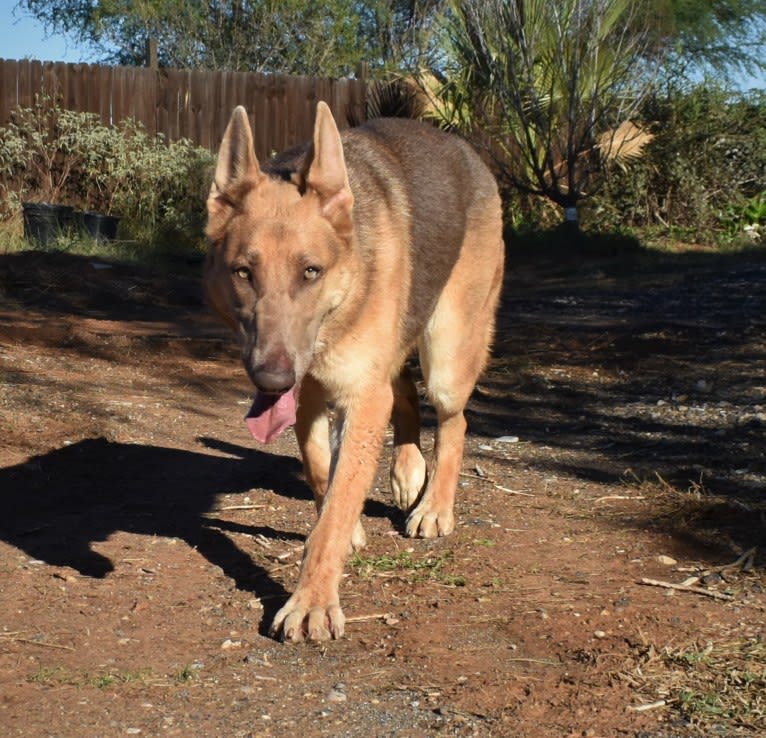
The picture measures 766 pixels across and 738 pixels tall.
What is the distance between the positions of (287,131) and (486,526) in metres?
14.1

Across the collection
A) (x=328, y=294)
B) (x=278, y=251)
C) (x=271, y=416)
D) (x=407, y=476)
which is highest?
(x=278, y=251)

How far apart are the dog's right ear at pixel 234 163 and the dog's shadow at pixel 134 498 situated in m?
1.51

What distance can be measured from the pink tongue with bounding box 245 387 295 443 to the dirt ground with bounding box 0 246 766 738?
2.29 ft

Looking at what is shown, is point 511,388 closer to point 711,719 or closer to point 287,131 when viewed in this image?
point 711,719

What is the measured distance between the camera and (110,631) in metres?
4.15

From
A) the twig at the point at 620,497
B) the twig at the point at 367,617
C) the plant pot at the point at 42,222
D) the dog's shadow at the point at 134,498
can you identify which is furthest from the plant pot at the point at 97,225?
the twig at the point at 367,617

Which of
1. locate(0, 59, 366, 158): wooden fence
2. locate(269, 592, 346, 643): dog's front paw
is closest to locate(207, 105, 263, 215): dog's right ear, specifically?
locate(269, 592, 346, 643): dog's front paw

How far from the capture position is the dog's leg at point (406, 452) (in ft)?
18.7

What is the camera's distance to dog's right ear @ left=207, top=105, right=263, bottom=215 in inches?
173

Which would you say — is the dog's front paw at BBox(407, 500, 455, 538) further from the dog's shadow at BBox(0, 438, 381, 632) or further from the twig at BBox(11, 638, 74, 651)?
the twig at BBox(11, 638, 74, 651)

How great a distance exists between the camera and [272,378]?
393 centimetres

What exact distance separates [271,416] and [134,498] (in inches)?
76.0

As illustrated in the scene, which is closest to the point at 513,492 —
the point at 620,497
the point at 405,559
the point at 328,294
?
the point at 620,497

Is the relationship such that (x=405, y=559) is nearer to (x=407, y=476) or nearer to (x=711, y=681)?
(x=407, y=476)
